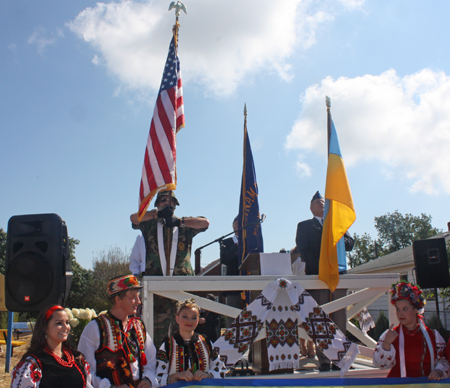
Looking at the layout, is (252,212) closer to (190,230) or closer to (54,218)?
(190,230)

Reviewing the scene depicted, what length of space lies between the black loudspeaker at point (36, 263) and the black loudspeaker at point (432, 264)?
4690mm

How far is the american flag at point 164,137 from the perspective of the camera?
5.48m

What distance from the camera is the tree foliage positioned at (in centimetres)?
5578

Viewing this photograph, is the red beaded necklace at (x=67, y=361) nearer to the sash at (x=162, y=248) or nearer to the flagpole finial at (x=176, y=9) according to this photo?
the sash at (x=162, y=248)

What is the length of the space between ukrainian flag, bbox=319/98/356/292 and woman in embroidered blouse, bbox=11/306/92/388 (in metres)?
3.13

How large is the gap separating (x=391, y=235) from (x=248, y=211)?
60055 millimetres

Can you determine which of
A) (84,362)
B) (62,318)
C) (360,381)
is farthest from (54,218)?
(360,381)

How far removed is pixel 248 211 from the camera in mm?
7566

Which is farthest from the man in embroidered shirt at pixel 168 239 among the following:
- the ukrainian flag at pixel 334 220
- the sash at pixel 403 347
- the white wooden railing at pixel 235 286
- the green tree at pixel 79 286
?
the green tree at pixel 79 286

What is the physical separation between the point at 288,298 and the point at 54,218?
8.54ft

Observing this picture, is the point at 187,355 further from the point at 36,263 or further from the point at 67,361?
the point at 36,263

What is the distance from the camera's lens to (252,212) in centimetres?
753

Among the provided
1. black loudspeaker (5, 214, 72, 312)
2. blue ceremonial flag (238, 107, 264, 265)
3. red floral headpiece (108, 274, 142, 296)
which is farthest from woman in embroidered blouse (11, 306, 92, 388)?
blue ceremonial flag (238, 107, 264, 265)

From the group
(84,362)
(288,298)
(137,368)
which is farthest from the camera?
(288,298)
